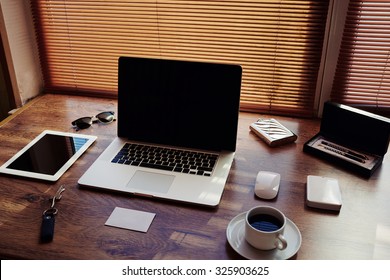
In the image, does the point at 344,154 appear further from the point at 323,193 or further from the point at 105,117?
the point at 105,117

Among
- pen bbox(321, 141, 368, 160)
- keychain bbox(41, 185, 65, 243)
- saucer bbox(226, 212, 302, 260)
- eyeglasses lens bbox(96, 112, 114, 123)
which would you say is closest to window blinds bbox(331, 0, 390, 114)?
pen bbox(321, 141, 368, 160)

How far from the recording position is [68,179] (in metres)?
1.24

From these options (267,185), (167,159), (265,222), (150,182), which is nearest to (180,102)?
(167,159)

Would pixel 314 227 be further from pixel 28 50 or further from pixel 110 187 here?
pixel 28 50

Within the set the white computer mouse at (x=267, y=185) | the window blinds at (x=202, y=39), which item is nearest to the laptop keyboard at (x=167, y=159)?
the white computer mouse at (x=267, y=185)

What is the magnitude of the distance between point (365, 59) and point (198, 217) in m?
0.94

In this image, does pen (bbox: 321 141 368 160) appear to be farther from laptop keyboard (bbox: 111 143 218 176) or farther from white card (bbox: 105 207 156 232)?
white card (bbox: 105 207 156 232)

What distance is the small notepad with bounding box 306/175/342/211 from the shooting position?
1095mm

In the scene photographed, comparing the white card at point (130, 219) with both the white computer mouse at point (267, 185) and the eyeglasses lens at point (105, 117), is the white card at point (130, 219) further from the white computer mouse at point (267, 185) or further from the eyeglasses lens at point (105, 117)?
the eyeglasses lens at point (105, 117)

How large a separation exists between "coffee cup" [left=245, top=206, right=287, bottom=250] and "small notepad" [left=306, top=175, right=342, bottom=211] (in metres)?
0.17

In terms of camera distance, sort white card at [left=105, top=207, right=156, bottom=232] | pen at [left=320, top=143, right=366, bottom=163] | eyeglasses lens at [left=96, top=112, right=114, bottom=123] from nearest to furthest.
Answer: white card at [left=105, top=207, right=156, bottom=232]
pen at [left=320, top=143, right=366, bottom=163]
eyeglasses lens at [left=96, top=112, right=114, bottom=123]

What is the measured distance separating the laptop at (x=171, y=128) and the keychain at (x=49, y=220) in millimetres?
88

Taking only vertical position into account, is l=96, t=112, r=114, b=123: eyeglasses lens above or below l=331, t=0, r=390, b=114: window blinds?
below

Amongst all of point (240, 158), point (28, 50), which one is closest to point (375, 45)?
point (240, 158)
